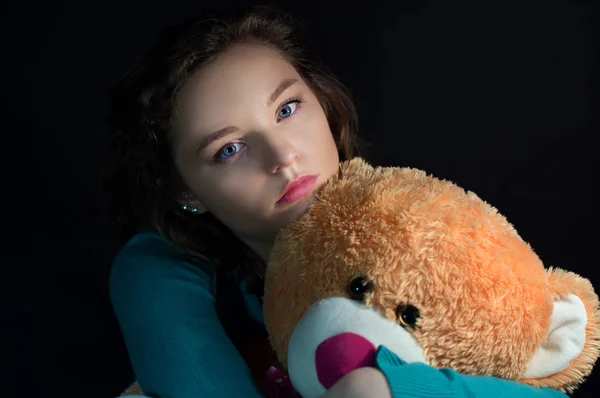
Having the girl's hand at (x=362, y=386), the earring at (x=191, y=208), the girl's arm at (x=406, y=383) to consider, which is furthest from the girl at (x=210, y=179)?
the girl's hand at (x=362, y=386)

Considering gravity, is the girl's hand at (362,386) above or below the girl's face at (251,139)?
below

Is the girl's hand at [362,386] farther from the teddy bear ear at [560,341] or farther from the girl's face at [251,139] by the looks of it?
the girl's face at [251,139]

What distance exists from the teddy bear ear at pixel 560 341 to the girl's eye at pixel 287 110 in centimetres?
45

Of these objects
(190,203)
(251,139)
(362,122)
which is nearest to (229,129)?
(251,139)

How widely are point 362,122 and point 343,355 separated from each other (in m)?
0.87

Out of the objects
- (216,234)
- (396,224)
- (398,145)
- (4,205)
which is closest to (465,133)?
(398,145)

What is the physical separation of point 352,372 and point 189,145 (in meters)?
0.49

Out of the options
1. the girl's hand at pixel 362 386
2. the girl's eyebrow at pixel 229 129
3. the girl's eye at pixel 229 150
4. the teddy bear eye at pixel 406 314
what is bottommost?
the girl's hand at pixel 362 386

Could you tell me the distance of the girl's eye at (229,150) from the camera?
1029 mm

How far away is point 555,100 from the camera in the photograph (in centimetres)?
134

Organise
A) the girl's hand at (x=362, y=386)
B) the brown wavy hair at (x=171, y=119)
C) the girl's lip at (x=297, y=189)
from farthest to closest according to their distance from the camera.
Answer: the brown wavy hair at (x=171, y=119) < the girl's lip at (x=297, y=189) < the girl's hand at (x=362, y=386)

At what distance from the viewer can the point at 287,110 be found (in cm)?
106

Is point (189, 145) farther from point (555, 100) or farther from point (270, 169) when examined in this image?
point (555, 100)

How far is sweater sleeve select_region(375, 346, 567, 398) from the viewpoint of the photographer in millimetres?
696
